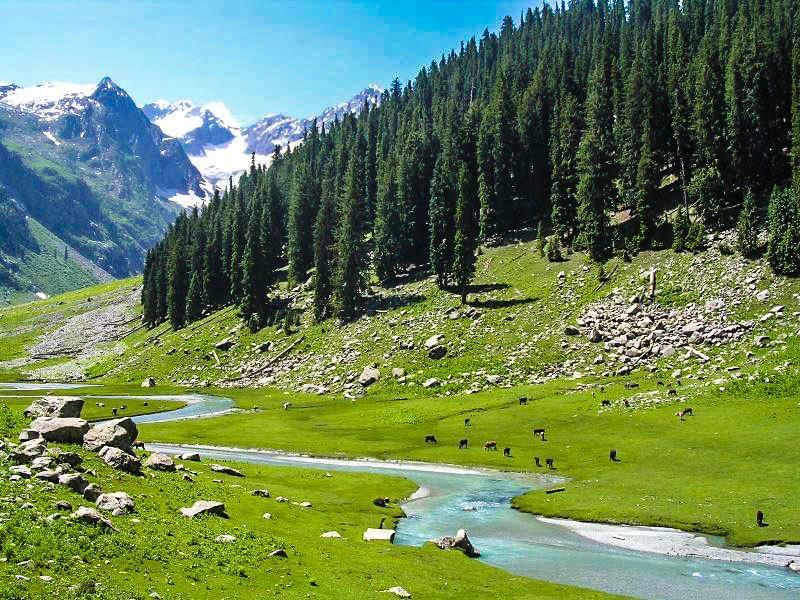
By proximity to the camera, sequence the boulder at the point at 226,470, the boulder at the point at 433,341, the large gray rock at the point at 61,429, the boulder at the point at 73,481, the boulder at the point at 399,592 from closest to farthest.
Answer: the boulder at the point at 399,592, the boulder at the point at 73,481, the large gray rock at the point at 61,429, the boulder at the point at 226,470, the boulder at the point at 433,341

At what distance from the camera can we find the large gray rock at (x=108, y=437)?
35.5m

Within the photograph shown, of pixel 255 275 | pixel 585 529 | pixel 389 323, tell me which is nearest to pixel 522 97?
pixel 389 323

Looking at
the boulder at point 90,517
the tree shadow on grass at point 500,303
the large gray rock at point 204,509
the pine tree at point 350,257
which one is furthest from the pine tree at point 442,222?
the boulder at point 90,517

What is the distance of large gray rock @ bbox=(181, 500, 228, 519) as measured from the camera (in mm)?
30188

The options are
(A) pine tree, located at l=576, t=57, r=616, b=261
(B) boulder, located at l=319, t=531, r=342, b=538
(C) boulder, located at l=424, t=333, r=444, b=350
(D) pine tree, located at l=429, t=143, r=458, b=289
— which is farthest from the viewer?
(D) pine tree, located at l=429, t=143, r=458, b=289

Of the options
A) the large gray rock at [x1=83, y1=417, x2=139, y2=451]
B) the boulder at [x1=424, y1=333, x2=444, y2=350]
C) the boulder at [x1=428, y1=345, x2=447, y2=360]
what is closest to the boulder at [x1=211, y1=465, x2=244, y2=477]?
the large gray rock at [x1=83, y1=417, x2=139, y2=451]

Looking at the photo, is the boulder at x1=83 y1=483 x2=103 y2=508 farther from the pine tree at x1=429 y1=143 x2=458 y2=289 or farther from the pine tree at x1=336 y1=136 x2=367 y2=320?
the pine tree at x1=336 y1=136 x2=367 y2=320

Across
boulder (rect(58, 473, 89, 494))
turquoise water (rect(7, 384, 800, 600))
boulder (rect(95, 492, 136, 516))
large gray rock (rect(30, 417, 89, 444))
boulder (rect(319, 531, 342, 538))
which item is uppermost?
A: large gray rock (rect(30, 417, 89, 444))

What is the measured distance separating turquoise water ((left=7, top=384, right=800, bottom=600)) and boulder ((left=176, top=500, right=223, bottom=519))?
34.6 feet

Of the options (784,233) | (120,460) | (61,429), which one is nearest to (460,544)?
(120,460)

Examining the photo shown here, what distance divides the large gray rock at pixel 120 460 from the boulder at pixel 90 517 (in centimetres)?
975

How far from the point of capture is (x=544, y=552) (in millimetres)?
34656

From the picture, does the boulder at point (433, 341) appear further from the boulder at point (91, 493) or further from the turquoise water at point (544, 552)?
the boulder at point (91, 493)

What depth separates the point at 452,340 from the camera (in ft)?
321
